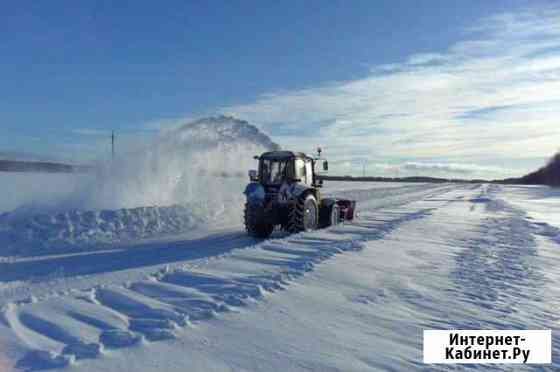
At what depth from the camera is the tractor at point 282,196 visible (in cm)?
1143

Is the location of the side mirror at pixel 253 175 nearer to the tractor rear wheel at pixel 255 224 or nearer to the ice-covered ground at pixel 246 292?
the tractor rear wheel at pixel 255 224

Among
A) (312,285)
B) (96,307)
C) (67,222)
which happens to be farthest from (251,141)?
(96,307)

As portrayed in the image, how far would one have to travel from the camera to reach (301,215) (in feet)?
37.7

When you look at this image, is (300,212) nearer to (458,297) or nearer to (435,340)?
(458,297)

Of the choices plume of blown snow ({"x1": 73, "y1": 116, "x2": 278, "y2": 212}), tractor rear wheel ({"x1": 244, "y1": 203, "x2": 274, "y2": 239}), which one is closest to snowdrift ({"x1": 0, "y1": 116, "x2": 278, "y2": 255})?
plume of blown snow ({"x1": 73, "y1": 116, "x2": 278, "y2": 212})

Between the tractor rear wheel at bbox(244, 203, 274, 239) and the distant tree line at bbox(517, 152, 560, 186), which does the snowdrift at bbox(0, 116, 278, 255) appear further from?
the distant tree line at bbox(517, 152, 560, 186)

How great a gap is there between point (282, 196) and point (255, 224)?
1.04 metres

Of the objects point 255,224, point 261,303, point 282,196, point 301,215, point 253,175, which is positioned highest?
point 253,175

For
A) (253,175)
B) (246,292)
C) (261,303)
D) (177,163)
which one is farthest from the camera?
(177,163)

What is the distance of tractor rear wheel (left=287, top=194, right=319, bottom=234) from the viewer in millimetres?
11433

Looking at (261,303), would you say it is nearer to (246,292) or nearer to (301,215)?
(246,292)

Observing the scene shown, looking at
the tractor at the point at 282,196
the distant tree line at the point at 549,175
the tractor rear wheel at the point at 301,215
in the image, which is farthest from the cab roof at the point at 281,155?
the distant tree line at the point at 549,175

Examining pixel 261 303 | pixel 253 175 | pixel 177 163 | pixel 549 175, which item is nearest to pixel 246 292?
pixel 261 303

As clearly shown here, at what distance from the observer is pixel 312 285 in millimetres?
6195
